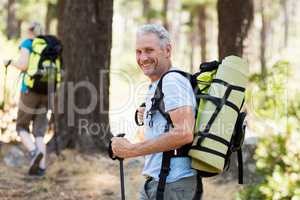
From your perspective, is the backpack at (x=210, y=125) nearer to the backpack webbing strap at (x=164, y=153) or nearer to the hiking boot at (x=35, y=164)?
the backpack webbing strap at (x=164, y=153)

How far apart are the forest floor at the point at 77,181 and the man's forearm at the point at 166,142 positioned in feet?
14.1

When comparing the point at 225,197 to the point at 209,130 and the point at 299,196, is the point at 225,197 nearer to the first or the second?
the point at 299,196

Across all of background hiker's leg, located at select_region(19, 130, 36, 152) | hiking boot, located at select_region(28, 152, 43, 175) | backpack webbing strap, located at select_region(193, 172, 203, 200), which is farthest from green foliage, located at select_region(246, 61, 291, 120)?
background hiker's leg, located at select_region(19, 130, 36, 152)

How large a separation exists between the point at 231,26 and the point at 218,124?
5.43m

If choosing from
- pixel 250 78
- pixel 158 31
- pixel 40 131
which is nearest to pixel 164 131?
pixel 158 31

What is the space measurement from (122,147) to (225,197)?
14.4 ft

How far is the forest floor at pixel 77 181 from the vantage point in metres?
7.41

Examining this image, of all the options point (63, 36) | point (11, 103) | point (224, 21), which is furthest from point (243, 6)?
point (11, 103)

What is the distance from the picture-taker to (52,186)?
7734 mm

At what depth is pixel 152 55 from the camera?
11.0 ft

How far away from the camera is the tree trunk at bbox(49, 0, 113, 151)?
29.3 feet

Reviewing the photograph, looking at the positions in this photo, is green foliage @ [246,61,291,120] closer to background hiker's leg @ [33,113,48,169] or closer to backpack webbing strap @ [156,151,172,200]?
backpack webbing strap @ [156,151,172,200]

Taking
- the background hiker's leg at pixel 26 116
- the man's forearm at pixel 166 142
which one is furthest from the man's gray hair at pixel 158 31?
the background hiker's leg at pixel 26 116

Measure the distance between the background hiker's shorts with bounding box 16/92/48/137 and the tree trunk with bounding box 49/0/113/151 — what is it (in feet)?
2.58
